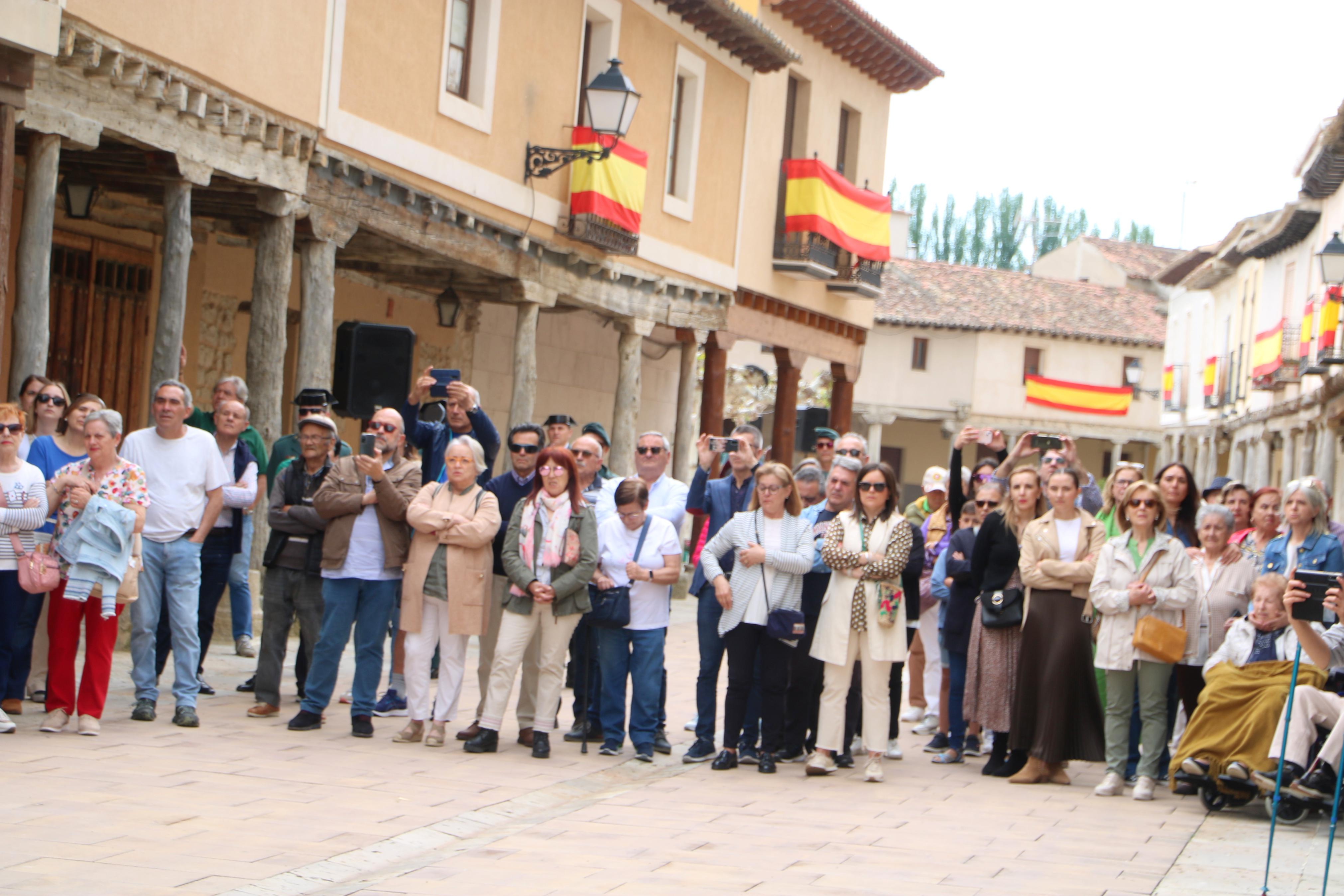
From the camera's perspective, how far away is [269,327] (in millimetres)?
11688

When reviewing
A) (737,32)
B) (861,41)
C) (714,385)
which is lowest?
(714,385)

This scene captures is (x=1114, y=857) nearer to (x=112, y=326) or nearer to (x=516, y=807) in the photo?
(x=516, y=807)

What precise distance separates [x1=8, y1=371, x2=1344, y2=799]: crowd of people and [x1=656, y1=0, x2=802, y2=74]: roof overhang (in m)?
9.74

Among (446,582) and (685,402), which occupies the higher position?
(685,402)

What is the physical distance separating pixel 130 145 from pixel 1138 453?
143ft

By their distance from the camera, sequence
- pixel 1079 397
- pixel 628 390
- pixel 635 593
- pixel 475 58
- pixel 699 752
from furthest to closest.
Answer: pixel 1079 397 → pixel 628 390 → pixel 475 58 → pixel 699 752 → pixel 635 593

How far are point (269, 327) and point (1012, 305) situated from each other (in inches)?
1449

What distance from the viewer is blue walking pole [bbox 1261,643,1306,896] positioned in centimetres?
583

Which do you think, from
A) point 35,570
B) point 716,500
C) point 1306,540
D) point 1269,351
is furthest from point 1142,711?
point 1269,351

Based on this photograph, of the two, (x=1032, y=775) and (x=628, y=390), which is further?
(x=628, y=390)

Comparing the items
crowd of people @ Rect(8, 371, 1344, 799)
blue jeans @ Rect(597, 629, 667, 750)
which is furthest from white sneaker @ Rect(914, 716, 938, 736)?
blue jeans @ Rect(597, 629, 667, 750)

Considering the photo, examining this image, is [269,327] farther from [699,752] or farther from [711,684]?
[699,752]

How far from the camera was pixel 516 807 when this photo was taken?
22.5 ft

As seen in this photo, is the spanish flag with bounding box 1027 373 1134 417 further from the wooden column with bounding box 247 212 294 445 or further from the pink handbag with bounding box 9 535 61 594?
the pink handbag with bounding box 9 535 61 594
